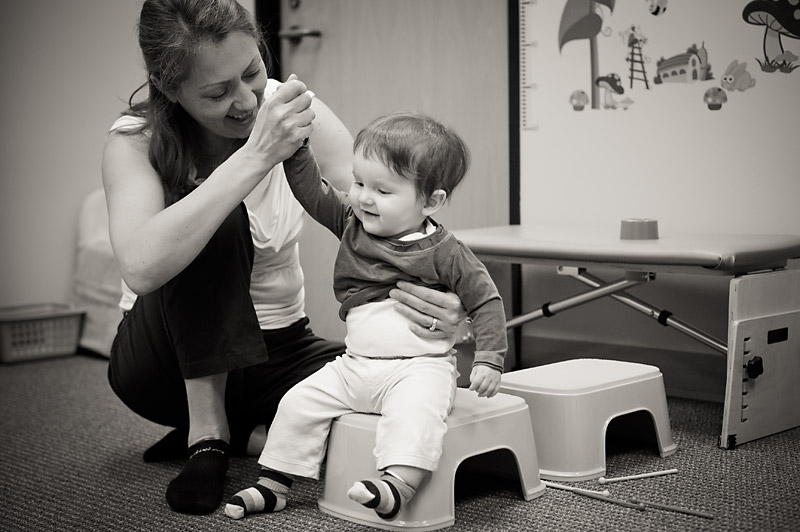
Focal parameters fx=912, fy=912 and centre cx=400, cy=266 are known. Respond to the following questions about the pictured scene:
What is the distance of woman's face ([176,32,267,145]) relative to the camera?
4.85ft

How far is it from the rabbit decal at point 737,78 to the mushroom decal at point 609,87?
274 millimetres

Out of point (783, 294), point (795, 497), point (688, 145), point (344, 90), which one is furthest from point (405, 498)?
point (344, 90)

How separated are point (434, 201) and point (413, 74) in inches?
62.7

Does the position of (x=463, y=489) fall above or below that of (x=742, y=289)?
below

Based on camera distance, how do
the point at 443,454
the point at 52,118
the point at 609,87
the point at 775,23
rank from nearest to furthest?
the point at 443,454 → the point at 775,23 → the point at 609,87 → the point at 52,118

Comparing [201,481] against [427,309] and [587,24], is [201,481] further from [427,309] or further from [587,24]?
[587,24]

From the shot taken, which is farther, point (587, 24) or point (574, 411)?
point (587, 24)

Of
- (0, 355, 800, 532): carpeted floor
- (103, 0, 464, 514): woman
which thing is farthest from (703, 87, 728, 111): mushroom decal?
(103, 0, 464, 514): woman

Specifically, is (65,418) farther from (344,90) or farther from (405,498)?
(344,90)

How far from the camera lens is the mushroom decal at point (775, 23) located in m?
2.19

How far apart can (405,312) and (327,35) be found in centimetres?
197

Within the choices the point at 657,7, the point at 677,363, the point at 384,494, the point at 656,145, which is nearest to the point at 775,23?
the point at 657,7

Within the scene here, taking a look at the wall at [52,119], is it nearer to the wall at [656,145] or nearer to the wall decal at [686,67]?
the wall at [656,145]

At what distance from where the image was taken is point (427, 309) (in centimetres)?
142
